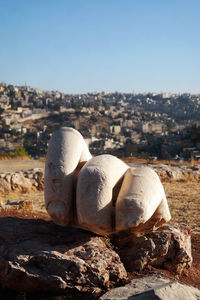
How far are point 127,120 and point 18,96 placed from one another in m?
48.1

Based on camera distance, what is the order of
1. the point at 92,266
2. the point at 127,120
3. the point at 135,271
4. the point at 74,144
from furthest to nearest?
the point at 127,120, the point at 74,144, the point at 135,271, the point at 92,266

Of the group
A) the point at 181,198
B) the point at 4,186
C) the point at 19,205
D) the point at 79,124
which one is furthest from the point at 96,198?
the point at 79,124

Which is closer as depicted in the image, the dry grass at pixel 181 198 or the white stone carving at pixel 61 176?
the white stone carving at pixel 61 176

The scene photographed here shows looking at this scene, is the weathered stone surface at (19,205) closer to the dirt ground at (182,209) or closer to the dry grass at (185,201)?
the dirt ground at (182,209)

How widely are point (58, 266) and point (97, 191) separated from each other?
1.02m

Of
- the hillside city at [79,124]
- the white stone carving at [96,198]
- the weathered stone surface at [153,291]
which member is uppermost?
the white stone carving at [96,198]

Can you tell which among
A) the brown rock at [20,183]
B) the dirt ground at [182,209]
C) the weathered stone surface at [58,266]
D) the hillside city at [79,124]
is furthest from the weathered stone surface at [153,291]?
the hillside city at [79,124]

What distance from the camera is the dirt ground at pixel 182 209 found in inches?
207

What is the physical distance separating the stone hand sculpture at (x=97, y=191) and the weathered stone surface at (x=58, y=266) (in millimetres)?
343

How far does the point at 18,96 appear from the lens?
13212 centimetres

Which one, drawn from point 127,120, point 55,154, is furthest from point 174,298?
point 127,120

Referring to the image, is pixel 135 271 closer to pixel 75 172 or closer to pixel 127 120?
pixel 75 172

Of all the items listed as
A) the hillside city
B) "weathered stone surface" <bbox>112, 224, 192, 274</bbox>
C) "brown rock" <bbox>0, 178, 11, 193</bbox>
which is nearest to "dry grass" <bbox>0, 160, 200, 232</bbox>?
Answer: "brown rock" <bbox>0, 178, 11, 193</bbox>

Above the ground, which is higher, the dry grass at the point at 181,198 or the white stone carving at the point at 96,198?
the white stone carving at the point at 96,198
